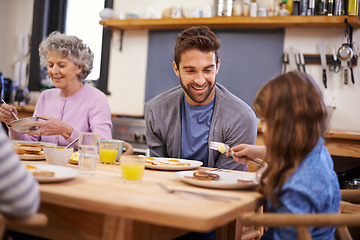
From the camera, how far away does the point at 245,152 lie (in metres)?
1.51

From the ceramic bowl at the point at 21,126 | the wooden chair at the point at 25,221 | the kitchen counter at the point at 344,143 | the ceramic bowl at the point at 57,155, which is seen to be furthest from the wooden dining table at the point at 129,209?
the kitchen counter at the point at 344,143

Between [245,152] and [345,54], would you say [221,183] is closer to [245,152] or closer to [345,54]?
[245,152]

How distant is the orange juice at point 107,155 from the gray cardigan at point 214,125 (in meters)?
0.53

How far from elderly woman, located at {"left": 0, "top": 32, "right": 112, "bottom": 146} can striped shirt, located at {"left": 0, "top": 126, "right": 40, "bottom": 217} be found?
5.03 ft

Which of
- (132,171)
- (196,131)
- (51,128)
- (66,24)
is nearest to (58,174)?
(132,171)

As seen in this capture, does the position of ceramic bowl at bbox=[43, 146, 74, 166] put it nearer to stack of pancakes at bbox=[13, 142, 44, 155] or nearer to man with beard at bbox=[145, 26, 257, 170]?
stack of pancakes at bbox=[13, 142, 44, 155]

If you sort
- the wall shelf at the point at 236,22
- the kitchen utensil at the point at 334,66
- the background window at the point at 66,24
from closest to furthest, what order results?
1. the wall shelf at the point at 236,22
2. the kitchen utensil at the point at 334,66
3. the background window at the point at 66,24

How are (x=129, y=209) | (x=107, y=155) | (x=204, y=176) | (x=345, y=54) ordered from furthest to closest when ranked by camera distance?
(x=345, y=54) → (x=107, y=155) → (x=204, y=176) → (x=129, y=209)

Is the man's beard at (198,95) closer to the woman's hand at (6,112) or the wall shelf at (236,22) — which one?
the woman's hand at (6,112)

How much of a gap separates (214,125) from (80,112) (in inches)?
33.6

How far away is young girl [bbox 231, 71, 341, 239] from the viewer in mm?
1145

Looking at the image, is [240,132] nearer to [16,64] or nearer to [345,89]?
[345,89]

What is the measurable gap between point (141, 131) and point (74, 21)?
193 cm

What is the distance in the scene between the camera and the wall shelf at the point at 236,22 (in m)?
3.31
